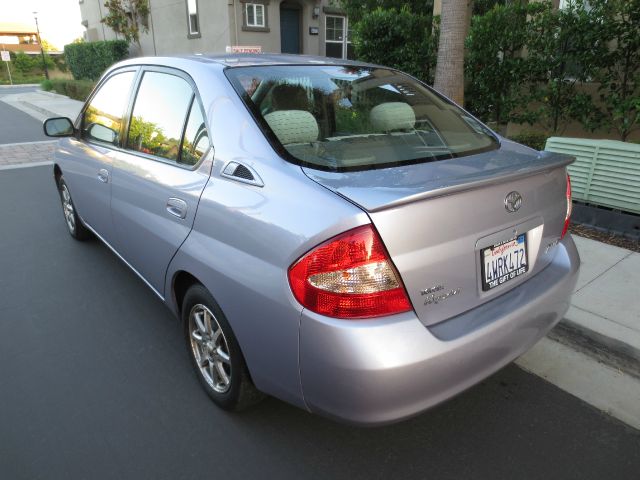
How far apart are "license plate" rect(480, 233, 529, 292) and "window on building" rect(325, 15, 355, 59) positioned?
1723cm

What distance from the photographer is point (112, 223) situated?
346cm

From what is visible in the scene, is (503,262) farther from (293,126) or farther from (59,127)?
(59,127)

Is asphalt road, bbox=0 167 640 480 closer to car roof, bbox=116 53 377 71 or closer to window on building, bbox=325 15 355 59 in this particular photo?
car roof, bbox=116 53 377 71

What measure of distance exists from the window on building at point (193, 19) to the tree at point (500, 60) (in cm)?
1269

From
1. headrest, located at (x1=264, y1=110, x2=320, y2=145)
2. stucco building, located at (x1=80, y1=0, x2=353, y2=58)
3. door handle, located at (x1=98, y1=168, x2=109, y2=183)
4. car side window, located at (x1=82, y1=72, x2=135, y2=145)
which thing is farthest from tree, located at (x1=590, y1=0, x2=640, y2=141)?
stucco building, located at (x1=80, y1=0, x2=353, y2=58)

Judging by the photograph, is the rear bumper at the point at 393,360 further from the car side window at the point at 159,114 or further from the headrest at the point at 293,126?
the car side window at the point at 159,114

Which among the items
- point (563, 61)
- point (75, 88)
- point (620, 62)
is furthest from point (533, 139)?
point (75, 88)

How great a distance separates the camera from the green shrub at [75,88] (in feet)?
62.3

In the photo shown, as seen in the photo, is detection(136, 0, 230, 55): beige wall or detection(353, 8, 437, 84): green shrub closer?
→ detection(353, 8, 437, 84): green shrub

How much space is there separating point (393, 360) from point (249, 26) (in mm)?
15825

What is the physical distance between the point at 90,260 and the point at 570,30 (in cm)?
572

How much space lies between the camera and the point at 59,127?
163 inches

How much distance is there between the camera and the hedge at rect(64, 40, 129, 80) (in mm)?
22031

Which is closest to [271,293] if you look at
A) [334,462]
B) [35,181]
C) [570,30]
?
[334,462]
